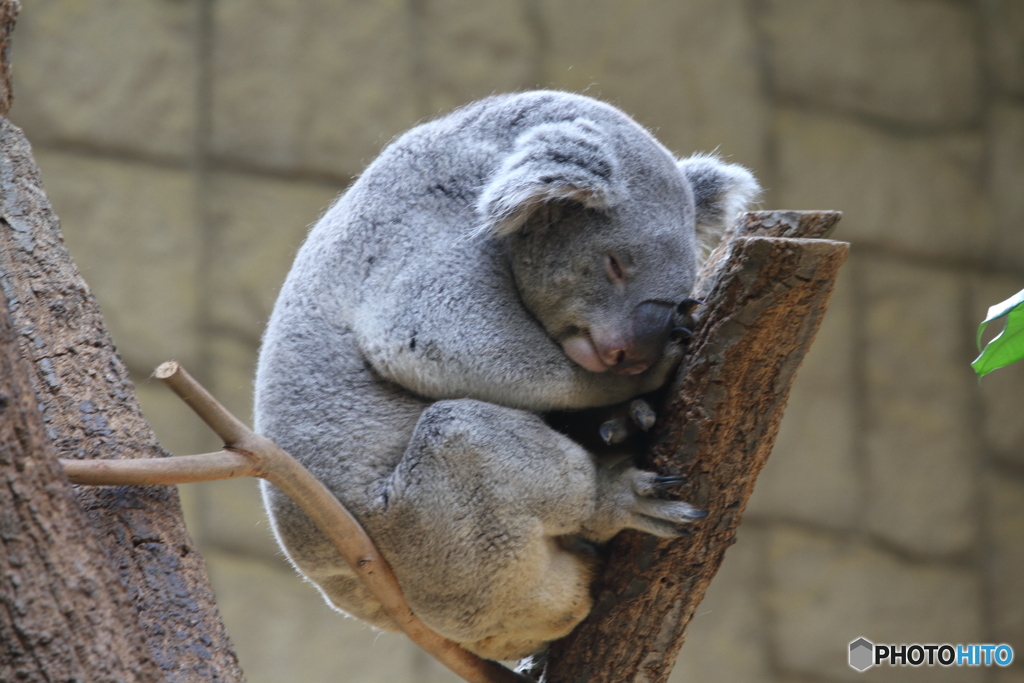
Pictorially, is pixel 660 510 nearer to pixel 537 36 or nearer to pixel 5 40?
pixel 5 40

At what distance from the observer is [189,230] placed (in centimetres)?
→ 548

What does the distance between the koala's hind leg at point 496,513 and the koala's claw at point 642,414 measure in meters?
0.10

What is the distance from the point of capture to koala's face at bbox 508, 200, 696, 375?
7.81 ft

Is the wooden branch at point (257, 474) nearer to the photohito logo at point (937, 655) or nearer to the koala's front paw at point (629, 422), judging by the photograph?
the koala's front paw at point (629, 422)

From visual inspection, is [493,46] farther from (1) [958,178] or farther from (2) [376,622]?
(2) [376,622]

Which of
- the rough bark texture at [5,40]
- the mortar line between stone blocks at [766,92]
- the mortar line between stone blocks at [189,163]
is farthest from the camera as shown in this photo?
Answer: the mortar line between stone blocks at [766,92]

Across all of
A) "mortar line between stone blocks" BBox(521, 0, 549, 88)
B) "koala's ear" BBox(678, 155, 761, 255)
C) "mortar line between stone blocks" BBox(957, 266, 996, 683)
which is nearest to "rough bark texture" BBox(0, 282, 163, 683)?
"koala's ear" BBox(678, 155, 761, 255)

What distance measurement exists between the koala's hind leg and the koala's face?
261 mm

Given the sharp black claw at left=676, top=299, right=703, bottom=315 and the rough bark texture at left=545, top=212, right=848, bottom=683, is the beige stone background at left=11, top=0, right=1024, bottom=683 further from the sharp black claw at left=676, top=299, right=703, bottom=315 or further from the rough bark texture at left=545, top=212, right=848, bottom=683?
the sharp black claw at left=676, top=299, right=703, bottom=315

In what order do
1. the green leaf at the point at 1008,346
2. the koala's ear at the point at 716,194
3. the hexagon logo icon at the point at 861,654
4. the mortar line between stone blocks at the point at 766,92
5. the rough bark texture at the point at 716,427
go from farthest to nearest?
the mortar line between stone blocks at the point at 766,92, the hexagon logo icon at the point at 861,654, the koala's ear at the point at 716,194, the rough bark texture at the point at 716,427, the green leaf at the point at 1008,346

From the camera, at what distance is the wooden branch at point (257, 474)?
1.99 metres

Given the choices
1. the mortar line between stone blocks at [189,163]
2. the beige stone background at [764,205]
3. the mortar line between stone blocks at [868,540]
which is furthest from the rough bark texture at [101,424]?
the mortar line between stone blocks at [868,540]

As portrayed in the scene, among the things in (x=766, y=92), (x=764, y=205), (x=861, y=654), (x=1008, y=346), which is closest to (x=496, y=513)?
(x=1008, y=346)

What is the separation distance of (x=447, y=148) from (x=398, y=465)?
848 mm
